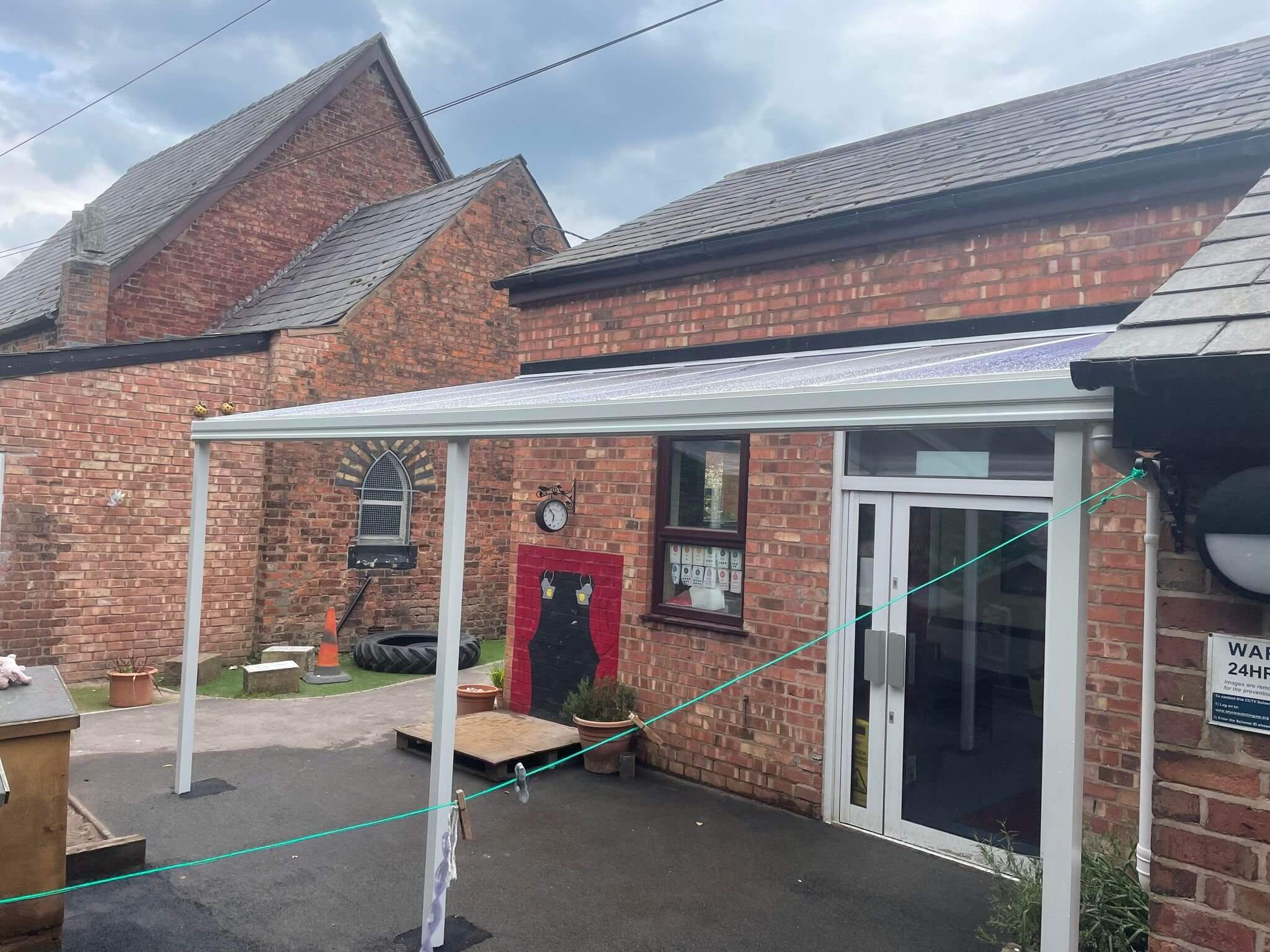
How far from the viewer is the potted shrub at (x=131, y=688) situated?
891 cm

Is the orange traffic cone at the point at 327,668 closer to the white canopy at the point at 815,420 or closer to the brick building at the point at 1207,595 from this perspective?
the white canopy at the point at 815,420

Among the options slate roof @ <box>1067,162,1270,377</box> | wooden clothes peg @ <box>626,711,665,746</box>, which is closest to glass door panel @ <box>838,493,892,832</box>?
wooden clothes peg @ <box>626,711,665,746</box>

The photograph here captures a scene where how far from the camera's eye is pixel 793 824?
234 inches

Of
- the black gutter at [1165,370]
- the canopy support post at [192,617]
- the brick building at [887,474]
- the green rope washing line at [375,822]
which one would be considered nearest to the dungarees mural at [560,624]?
the brick building at [887,474]

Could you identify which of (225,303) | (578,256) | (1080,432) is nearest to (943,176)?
(578,256)

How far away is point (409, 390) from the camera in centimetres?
1281

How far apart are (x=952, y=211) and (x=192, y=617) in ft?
18.8

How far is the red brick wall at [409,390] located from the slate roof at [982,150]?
4.41m

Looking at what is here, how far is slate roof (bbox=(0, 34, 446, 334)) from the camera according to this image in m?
13.9

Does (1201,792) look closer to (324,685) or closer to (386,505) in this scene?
(324,685)

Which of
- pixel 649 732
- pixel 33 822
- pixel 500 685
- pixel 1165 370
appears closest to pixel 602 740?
pixel 649 732

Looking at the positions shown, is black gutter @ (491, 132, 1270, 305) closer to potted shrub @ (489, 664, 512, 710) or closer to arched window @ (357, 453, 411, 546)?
potted shrub @ (489, 664, 512, 710)

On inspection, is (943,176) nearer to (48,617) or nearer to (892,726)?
(892,726)

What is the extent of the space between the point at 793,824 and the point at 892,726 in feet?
3.12
